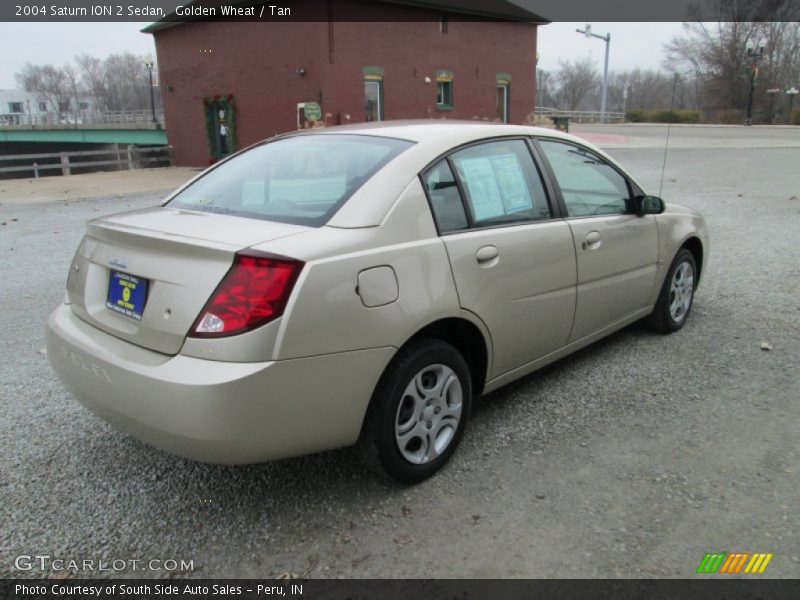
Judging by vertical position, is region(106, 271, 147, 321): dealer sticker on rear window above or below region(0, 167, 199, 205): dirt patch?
above

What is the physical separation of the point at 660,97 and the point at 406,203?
282 ft

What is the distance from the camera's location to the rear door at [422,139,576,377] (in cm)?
299

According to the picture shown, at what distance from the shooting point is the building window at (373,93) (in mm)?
24917

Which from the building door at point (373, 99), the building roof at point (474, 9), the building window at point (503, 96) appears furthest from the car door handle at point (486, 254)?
the building window at point (503, 96)

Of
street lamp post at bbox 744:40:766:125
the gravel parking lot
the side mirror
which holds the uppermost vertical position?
street lamp post at bbox 744:40:766:125

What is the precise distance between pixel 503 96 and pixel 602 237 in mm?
29186

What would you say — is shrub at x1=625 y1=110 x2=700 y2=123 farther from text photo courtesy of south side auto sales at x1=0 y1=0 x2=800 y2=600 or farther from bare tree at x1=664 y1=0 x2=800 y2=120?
text photo courtesy of south side auto sales at x1=0 y1=0 x2=800 y2=600

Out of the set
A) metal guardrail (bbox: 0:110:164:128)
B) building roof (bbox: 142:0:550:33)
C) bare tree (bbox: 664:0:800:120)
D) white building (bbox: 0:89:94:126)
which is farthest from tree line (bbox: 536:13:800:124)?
white building (bbox: 0:89:94:126)

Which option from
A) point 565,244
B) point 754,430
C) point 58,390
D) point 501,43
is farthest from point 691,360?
point 501,43

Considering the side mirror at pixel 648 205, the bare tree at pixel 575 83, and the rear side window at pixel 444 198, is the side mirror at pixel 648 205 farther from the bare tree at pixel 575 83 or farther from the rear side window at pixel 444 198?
the bare tree at pixel 575 83

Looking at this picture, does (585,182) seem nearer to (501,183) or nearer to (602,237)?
(602,237)

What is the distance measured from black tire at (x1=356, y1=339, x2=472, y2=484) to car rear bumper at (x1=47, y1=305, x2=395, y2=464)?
0.09 meters

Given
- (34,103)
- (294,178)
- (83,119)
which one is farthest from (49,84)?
(294,178)

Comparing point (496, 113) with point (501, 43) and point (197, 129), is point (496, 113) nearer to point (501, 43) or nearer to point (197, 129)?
point (501, 43)
